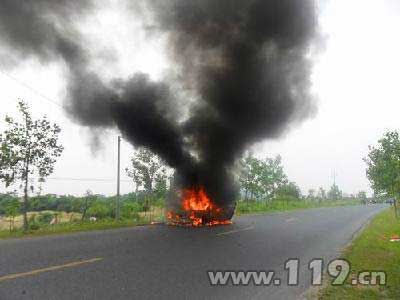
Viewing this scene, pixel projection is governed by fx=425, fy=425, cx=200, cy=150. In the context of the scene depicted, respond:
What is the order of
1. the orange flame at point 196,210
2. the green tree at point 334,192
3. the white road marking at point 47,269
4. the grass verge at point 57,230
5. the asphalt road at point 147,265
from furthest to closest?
1. the green tree at point 334,192
2. the orange flame at point 196,210
3. the grass verge at point 57,230
4. the white road marking at point 47,269
5. the asphalt road at point 147,265

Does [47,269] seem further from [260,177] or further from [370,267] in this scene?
[260,177]

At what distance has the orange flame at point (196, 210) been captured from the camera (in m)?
19.6

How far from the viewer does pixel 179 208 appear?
19969mm

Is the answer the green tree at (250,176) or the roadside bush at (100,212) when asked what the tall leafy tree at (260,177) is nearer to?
the green tree at (250,176)

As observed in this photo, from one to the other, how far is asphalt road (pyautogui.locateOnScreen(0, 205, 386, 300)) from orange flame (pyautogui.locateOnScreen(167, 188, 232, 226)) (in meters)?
5.81

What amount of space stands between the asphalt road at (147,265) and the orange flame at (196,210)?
5.81m

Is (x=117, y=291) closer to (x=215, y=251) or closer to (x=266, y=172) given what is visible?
(x=215, y=251)

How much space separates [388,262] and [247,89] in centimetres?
1420

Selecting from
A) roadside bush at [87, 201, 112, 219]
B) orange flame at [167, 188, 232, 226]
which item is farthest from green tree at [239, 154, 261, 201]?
orange flame at [167, 188, 232, 226]

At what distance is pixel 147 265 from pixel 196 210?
11.3 meters

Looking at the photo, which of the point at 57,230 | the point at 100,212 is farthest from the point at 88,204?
the point at 57,230

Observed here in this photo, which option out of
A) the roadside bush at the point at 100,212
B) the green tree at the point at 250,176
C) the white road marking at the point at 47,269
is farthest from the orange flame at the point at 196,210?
the green tree at the point at 250,176

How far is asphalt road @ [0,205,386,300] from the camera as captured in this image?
20.2 ft

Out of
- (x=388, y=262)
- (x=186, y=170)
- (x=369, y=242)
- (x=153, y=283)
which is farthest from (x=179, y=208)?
(x=153, y=283)
